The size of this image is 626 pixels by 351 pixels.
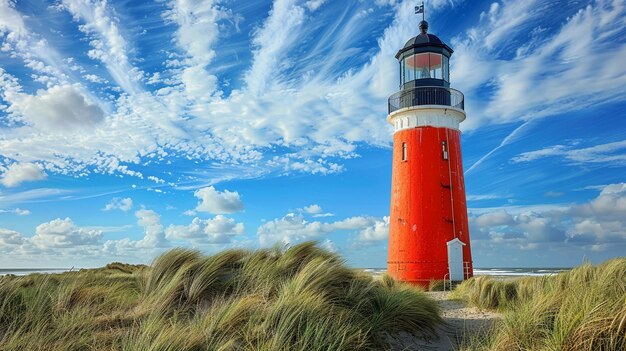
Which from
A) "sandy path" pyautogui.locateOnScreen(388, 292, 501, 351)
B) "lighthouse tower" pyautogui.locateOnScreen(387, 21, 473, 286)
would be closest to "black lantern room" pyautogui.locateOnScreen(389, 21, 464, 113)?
"lighthouse tower" pyautogui.locateOnScreen(387, 21, 473, 286)

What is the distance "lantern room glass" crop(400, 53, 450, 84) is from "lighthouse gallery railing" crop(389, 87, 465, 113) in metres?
0.60

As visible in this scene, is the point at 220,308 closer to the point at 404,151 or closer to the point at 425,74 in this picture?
the point at 404,151

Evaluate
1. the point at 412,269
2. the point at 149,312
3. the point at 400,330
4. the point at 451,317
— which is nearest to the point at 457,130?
the point at 412,269

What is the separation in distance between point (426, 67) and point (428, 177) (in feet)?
13.3

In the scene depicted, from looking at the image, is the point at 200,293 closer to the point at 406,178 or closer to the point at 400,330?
the point at 400,330

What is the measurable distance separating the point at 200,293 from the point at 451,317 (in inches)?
181

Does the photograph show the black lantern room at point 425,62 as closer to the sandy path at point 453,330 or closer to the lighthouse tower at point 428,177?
the lighthouse tower at point 428,177

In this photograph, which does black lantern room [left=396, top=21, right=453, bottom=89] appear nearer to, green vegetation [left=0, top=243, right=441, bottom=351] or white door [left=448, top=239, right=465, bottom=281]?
white door [left=448, top=239, right=465, bottom=281]

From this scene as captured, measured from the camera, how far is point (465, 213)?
52.4 ft

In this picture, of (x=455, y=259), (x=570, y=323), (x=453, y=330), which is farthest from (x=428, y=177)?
(x=570, y=323)

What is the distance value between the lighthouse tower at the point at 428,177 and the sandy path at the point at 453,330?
4712 millimetres

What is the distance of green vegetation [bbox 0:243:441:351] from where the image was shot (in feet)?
15.4

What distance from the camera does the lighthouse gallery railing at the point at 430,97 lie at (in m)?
15.8

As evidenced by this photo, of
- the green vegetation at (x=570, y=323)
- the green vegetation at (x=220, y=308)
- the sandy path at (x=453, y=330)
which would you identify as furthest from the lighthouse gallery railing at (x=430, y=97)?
the green vegetation at (x=570, y=323)
